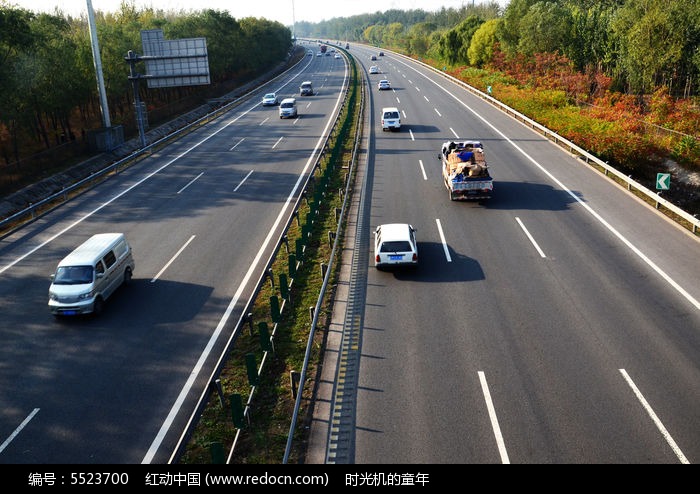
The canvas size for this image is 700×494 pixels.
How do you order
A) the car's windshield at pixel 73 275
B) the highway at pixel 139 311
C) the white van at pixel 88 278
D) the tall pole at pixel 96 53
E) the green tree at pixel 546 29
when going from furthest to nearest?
the green tree at pixel 546 29 < the tall pole at pixel 96 53 < the car's windshield at pixel 73 275 < the white van at pixel 88 278 < the highway at pixel 139 311

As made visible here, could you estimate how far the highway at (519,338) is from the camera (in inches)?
454

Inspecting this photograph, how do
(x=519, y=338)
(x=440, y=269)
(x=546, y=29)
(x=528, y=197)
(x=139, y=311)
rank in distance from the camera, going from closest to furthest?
(x=519, y=338) → (x=139, y=311) → (x=440, y=269) → (x=528, y=197) → (x=546, y=29)

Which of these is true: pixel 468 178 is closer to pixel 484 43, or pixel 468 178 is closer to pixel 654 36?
pixel 654 36

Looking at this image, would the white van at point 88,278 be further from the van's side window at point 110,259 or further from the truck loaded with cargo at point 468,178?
the truck loaded with cargo at point 468,178

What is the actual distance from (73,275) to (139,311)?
243 cm

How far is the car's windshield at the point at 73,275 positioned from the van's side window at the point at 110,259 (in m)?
0.73

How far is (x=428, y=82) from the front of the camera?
7962 cm

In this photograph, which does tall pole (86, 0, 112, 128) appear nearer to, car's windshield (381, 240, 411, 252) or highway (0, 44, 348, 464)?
highway (0, 44, 348, 464)

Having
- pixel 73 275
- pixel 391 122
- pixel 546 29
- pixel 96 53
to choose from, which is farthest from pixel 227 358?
pixel 546 29

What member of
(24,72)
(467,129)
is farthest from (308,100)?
(24,72)

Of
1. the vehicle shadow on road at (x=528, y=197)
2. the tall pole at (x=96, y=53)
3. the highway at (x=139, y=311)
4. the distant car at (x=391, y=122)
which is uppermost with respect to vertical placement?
the tall pole at (x=96, y=53)

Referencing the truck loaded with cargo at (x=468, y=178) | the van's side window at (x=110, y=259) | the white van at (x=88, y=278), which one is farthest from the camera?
the truck loaded with cargo at (x=468, y=178)

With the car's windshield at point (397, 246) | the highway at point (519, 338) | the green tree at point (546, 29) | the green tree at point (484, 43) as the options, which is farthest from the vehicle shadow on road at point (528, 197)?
the green tree at point (484, 43)

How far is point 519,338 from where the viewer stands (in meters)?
15.3
